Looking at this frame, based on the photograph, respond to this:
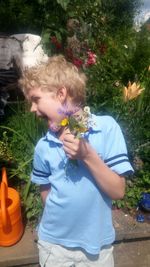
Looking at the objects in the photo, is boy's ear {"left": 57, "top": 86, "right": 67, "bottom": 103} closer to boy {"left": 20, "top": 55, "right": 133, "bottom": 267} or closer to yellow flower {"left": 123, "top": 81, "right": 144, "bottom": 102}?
boy {"left": 20, "top": 55, "right": 133, "bottom": 267}

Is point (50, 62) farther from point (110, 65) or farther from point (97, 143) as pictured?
point (110, 65)

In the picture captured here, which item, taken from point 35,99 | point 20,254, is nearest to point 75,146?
point 35,99

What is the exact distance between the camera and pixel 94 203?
1.71 meters

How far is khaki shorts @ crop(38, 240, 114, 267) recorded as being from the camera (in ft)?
6.07

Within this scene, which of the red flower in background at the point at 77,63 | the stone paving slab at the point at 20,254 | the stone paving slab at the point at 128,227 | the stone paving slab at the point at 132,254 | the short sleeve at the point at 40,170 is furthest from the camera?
the red flower in background at the point at 77,63

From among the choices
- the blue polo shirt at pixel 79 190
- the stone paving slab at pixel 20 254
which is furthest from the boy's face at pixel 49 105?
the stone paving slab at pixel 20 254

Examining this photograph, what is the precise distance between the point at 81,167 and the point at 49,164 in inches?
6.6

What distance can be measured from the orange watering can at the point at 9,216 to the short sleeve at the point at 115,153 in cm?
115

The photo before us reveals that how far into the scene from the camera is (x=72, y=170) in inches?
65.4

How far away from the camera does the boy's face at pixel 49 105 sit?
1539mm

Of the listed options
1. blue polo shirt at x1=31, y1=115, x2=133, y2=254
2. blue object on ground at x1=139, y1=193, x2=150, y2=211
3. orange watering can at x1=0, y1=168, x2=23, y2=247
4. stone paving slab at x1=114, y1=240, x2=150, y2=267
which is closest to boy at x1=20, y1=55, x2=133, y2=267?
blue polo shirt at x1=31, y1=115, x2=133, y2=254

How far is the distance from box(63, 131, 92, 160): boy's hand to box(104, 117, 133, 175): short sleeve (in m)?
0.20

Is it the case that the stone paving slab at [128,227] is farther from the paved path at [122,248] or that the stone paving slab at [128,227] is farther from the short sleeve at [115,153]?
the short sleeve at [115,153]

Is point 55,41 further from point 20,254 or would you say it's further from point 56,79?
point 56,79
